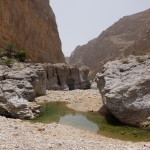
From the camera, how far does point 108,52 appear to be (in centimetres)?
16988

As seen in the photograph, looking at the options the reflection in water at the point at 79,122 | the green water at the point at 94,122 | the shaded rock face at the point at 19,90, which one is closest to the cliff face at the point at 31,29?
the shaded rock face at the point at 19,90

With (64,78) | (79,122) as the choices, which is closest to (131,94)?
(79,122)

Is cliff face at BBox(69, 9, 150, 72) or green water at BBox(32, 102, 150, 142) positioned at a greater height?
cliff face at BBox(69, 9, 150, 72)

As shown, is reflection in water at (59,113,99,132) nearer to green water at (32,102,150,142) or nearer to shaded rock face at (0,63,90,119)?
green water at (32,102,150,142)

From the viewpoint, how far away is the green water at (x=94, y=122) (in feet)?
57.6

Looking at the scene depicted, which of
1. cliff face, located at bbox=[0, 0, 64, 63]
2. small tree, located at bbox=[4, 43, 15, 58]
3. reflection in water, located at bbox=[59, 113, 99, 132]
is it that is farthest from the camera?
cliff face, located at bbox=[0, 0, 64, 63]

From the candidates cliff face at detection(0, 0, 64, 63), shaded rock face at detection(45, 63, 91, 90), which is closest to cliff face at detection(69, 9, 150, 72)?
cliff face at detection(0, 0, 64, 63)

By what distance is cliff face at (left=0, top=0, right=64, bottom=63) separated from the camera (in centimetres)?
6288

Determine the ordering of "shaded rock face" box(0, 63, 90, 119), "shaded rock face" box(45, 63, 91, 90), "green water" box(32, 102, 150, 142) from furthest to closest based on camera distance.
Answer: "shaded rock face" box(45, 63, 91, 90)
"shaded rock face" box(0, 63, 90, 119)
"green water" box(32, 102, 150, 142)

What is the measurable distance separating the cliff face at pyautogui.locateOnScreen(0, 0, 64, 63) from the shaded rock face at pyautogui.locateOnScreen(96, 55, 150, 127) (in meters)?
40.6

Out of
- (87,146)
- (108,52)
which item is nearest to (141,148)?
(87,146)

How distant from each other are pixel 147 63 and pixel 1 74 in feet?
47.6

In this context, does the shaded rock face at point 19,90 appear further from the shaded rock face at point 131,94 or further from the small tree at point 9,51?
the small tree at point 9,51

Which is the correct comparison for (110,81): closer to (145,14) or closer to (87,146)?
(87,146)
